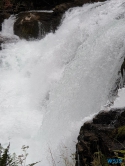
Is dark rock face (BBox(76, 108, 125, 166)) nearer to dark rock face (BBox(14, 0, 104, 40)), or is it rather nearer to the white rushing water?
the white rushing water

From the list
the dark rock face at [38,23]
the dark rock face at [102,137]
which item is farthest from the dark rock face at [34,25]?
the dark rock face at [102,137]

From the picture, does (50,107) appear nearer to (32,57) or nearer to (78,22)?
(32,57)

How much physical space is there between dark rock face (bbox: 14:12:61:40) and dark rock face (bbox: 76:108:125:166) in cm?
613

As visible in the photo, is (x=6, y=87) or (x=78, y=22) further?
(x=78, y=22)

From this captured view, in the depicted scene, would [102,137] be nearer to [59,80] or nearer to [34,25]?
[59,80]

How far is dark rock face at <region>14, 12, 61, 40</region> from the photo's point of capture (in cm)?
920

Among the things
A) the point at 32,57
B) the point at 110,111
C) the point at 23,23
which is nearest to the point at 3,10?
the point at 23,23

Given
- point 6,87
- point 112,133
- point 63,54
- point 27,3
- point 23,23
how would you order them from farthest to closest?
point 27,3 → point 23,23 → point 63,54 → point 6,87 → point 112,133

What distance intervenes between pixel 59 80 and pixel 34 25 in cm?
351

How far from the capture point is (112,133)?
3322 mm

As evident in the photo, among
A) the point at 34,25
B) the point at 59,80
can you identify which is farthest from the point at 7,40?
the point at 59,80

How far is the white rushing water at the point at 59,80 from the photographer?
16.4 feet

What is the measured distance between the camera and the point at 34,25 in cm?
923

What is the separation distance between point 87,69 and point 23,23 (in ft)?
15.7
